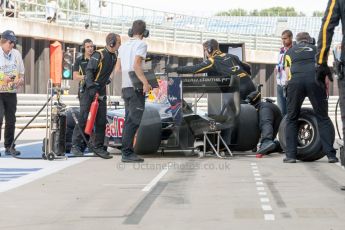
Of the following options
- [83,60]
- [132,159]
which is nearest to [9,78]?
[83,60]

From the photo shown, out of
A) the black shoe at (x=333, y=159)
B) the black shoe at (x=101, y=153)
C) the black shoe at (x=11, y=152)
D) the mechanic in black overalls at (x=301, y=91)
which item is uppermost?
the mechanic in black overalls at (x=301, y=91)

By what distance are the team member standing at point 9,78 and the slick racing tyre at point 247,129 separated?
3.23 meters

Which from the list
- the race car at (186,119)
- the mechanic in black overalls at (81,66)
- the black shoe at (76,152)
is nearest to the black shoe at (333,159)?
the race car at (186,119)

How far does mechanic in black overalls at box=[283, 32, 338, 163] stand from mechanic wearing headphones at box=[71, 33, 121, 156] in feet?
8.24

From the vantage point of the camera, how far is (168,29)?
50.8m

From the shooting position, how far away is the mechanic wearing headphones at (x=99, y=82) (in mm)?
13031

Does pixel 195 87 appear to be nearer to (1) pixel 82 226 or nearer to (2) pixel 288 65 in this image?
(2) pixel 288 65

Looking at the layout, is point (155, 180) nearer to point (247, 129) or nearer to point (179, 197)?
point (179, 197)

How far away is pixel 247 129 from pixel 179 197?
215 inches

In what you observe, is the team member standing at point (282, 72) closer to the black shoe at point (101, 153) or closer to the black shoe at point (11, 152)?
the black shoe at point (101, 153)

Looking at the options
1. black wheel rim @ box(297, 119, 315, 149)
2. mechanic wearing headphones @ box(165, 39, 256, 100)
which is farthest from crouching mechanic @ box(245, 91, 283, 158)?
black wheel rim @ box(297, 119, 315, 149)

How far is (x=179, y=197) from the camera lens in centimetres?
819

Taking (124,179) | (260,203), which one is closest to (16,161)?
(124,179)

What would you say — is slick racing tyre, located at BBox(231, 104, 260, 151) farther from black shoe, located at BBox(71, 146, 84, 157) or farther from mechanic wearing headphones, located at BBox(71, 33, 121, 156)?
black shoe, located at BBox(71, 146, 84, 157)
